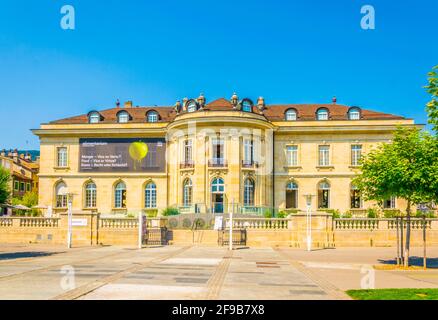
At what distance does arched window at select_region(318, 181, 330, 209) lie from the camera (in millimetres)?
50000

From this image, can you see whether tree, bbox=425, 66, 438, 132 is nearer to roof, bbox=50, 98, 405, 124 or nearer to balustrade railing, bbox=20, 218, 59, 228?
balustrade railing, bbox=20, 218, 59, 228

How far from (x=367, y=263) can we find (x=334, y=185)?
1157 inches

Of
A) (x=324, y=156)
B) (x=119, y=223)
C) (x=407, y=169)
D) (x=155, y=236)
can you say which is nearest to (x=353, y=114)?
(x=324, y=156)

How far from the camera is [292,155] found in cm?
5072

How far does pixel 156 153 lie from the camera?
51031mm

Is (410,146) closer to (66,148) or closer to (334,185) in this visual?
(334,185)

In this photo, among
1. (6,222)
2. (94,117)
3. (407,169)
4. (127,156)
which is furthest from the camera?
(94,117)

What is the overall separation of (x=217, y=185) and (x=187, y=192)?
3140mm

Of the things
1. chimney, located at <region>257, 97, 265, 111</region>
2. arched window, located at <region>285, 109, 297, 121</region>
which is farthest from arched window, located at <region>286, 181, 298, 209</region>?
chimney, located at <region>257, 97, 265, 111</region>

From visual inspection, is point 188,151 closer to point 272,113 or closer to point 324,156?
point 272,113

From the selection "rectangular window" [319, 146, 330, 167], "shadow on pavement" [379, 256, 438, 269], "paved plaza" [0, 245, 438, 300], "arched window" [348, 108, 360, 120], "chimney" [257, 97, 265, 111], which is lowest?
"shadow on pavement" [379, 256, 438, 269]

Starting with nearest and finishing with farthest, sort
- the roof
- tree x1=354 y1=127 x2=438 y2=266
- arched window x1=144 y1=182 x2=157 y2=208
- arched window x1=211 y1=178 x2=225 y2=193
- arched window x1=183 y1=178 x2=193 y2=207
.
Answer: tree x1=354 y1=127 x2=438 y2=266 < arched window x1=211 y1=178 x2=225 y2=193 < arched window x1=183 y1=178 x2=193 y2=207 < the roof < arched window x1=144 y1=182 x2=157 y2=208

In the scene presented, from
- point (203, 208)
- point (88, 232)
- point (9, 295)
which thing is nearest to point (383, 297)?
point (9, 295)

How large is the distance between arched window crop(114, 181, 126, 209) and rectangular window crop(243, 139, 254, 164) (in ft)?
45.2
